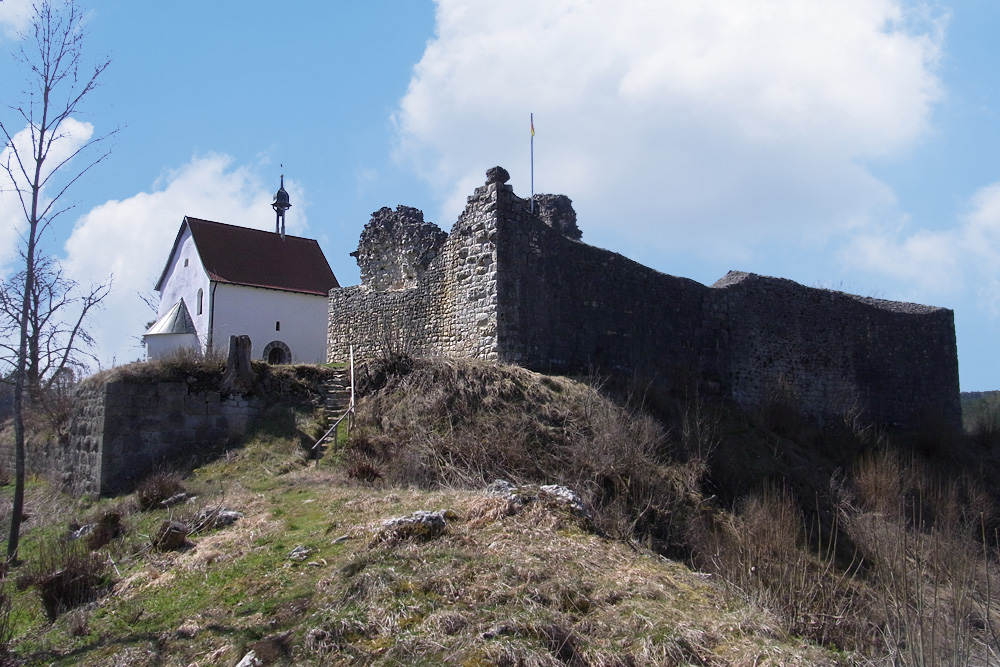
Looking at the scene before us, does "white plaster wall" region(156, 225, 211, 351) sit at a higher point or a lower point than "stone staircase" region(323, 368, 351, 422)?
higher

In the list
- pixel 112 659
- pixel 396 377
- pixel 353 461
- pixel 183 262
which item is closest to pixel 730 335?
pixel 396 377

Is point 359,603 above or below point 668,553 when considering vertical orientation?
above

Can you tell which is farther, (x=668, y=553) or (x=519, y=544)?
(x=668, y=553)

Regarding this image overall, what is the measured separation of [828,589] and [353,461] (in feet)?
23.8

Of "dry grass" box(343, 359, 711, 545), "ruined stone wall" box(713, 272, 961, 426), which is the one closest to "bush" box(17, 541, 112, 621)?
"dry grass" box(343, 359, 711, 545)

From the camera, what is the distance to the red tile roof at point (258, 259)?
1164 inches

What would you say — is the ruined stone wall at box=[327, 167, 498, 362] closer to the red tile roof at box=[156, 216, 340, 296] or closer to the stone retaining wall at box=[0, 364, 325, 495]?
the stone retaining wall at box=[0, 364, 325, 495]

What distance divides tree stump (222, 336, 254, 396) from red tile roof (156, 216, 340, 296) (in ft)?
45.8

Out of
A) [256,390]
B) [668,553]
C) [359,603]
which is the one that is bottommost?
[668,553]

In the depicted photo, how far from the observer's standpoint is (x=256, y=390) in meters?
15.7

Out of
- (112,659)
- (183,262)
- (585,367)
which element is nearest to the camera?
(112,659)

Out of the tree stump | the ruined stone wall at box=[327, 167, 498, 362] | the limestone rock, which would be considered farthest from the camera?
the ruined stone wall at box=[327, 167, 498, 362]

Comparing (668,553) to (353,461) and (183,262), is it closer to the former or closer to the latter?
(353,461)

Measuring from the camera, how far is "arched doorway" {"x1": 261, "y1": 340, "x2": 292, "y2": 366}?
29248mm
